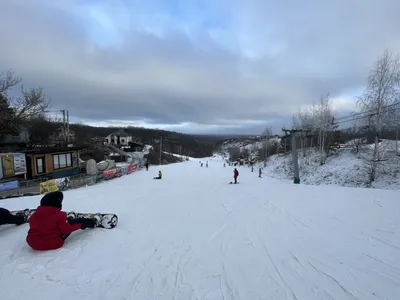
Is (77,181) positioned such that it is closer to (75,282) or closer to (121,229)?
(121,229)

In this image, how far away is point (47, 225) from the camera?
4445mm

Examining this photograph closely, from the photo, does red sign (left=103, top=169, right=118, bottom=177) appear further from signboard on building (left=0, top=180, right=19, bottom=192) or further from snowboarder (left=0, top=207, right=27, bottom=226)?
snowboarder (left=0, top=207, right=27, bottom=226)

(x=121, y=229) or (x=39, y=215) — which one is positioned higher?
(x=39, y=215)

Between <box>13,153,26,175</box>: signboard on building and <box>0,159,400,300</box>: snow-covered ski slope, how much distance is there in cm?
1991

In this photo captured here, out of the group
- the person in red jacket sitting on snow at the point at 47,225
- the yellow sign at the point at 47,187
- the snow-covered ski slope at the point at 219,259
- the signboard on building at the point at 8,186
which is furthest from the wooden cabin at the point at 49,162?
the person in red jacket sitting on snow at the point at 47,225

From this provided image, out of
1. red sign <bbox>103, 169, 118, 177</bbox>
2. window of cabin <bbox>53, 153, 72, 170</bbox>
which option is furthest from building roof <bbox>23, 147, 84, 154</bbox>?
red sign <bbox>103, 169, 118, 177</bbox>

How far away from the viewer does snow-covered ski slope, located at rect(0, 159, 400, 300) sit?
3297mm

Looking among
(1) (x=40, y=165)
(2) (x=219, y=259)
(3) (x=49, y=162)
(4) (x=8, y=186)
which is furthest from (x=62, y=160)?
(2) (x=219, y=259)

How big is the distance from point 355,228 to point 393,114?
18363 mm

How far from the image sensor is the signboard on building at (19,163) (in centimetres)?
2100

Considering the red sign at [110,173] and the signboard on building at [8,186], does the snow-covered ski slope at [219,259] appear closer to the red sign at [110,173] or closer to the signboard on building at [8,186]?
the signboard on building at [8,186]

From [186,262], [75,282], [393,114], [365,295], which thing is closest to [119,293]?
[75,282]

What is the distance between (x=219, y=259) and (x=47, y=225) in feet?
11.8

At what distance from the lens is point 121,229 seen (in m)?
6.07
